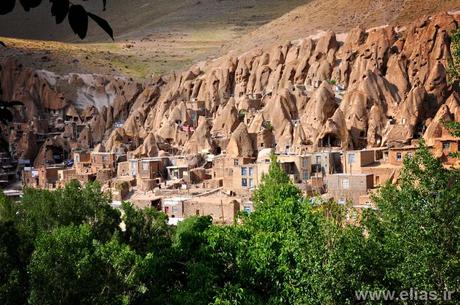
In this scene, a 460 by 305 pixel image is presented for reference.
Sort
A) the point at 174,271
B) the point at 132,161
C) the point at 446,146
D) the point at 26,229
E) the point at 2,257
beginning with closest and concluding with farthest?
1. the point at 2,257
2. the point at 174,271
3. the point at 26,229
4. the point at 446,146
5. the point at 132,161

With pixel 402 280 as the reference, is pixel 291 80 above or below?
above

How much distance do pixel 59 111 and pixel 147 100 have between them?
11.4 metres

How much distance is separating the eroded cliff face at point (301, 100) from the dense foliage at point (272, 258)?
2298 centimetres

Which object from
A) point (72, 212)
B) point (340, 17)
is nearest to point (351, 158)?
point (72, 212)

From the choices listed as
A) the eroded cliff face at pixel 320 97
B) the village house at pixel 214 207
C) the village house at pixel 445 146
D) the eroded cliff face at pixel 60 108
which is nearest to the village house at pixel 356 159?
the eroded cliff face at pixel 320 97

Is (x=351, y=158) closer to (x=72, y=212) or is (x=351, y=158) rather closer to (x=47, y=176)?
(x=72, y=212)

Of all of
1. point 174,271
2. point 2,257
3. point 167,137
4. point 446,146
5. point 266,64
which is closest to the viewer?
point 2,257

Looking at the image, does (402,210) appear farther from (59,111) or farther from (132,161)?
(59,111)

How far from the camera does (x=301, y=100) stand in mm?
52062

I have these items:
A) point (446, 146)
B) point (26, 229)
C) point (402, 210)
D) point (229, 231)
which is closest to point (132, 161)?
point (446, 146)

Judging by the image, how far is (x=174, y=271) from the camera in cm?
1797

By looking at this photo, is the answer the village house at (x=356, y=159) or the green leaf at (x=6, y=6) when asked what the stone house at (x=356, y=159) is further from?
the green leaf at (x=6, y=6)

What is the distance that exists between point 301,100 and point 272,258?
3705cm

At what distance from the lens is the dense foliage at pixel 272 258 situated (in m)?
11.8
